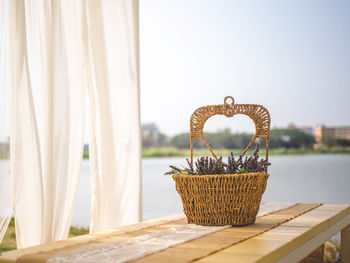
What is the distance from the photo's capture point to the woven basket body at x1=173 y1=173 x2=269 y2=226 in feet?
4.76

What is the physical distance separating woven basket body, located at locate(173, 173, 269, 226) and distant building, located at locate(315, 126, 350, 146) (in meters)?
2.11

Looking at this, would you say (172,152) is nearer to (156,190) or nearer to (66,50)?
(156,190)

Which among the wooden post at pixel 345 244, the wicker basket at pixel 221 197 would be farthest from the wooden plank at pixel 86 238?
the wooden post at pixel 345 244

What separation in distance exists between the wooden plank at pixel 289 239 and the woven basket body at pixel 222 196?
0.44 ft

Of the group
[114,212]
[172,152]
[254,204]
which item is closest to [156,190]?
[172,152]

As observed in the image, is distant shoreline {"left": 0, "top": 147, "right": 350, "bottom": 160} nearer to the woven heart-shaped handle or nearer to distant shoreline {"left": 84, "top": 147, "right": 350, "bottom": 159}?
distant shoreline {"left": 84, "top": 147, "right": 350, "bottom": 159}

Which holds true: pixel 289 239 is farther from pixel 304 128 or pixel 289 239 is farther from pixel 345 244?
pixel 304 128

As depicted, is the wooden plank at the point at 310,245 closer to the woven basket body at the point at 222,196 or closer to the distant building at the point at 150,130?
the woven basket body at the point at 222,196

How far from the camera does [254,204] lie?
153 cm

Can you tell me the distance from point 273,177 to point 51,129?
2.06 meters

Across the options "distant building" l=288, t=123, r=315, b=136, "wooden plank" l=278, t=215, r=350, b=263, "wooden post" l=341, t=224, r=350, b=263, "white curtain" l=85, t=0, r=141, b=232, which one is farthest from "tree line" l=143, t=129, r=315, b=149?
"wooden plank" l=278, t=215, r=350, b=263

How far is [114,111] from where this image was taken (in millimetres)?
2725

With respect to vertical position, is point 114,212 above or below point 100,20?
below

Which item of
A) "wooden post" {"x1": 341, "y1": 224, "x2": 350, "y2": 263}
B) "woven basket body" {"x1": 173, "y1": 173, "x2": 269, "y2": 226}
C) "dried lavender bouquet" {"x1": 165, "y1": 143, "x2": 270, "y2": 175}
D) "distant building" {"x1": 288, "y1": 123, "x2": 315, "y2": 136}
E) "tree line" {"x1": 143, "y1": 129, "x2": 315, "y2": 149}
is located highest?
"distant building" {"x1": 288, "y1": 123, "x2": 315, "y2": 136}
